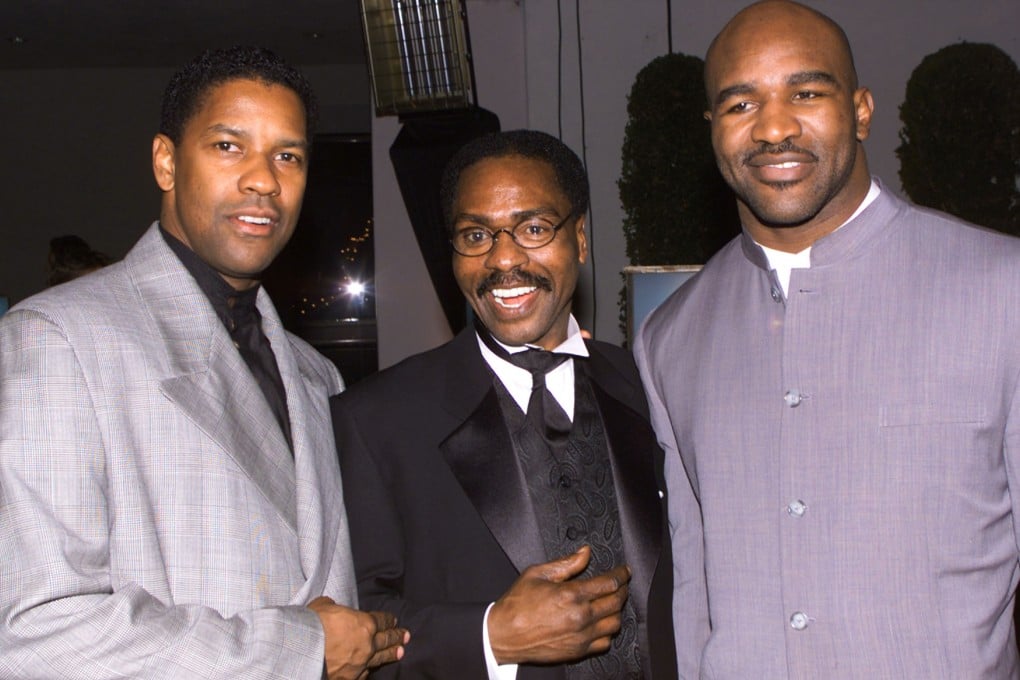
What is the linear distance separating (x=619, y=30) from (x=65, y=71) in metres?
5.23

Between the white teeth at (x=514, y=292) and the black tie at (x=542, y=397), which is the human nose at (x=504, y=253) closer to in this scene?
the white teeth at (x=514, y=292)

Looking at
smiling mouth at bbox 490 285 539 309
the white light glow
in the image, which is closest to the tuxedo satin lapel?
smiling mouth at bbox 490 285 539 309

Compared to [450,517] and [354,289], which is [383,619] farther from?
[354,289]

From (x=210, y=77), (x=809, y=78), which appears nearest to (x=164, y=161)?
(x=210, y=77)

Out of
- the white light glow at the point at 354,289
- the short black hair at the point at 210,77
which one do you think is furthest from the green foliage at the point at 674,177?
the white light glow at the point at 354,289

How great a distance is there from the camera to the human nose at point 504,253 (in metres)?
2.04

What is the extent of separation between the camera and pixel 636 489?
2.00 metres

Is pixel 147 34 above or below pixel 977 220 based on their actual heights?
above

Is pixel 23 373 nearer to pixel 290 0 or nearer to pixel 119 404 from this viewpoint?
pixel 119 404

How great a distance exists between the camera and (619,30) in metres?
5.75

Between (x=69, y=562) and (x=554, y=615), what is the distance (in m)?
0.77

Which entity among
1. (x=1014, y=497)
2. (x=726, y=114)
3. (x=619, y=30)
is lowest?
(x=1014, y=497)

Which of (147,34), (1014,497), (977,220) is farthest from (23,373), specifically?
(147,34)

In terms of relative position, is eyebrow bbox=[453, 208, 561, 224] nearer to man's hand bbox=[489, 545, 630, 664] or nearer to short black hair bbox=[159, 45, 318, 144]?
short black hair bbox=[159, 45, 318, 144]
